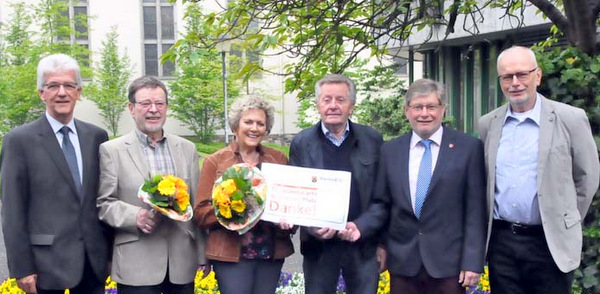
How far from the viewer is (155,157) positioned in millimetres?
4344

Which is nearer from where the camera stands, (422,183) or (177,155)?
(422,183)

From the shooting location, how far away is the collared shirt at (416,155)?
429 centimetres

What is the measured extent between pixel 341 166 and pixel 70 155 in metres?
1.76

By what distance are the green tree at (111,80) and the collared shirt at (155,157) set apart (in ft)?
115

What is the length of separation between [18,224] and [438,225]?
2618 millimetres

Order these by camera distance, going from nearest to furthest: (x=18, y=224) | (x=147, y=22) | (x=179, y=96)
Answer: (x=18, y=224) < (x=179, y=96) < (x=147, y=22)

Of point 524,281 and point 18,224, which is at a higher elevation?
point 18,224

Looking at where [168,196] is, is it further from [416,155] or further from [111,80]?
[111,80]

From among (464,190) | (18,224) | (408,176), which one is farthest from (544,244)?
(18,224)

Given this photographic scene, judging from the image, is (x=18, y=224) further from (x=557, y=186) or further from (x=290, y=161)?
(x=557, y=186)

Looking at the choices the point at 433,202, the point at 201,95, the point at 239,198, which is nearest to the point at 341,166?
the point at 433,202

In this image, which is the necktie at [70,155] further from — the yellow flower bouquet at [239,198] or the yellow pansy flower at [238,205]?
the yellow pansy flower at [238,205]

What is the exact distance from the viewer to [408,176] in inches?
169

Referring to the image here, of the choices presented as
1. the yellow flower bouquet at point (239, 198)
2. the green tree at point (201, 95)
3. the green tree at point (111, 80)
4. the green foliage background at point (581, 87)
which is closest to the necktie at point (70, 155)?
the yellow flower bouquet at point (239, 198)
